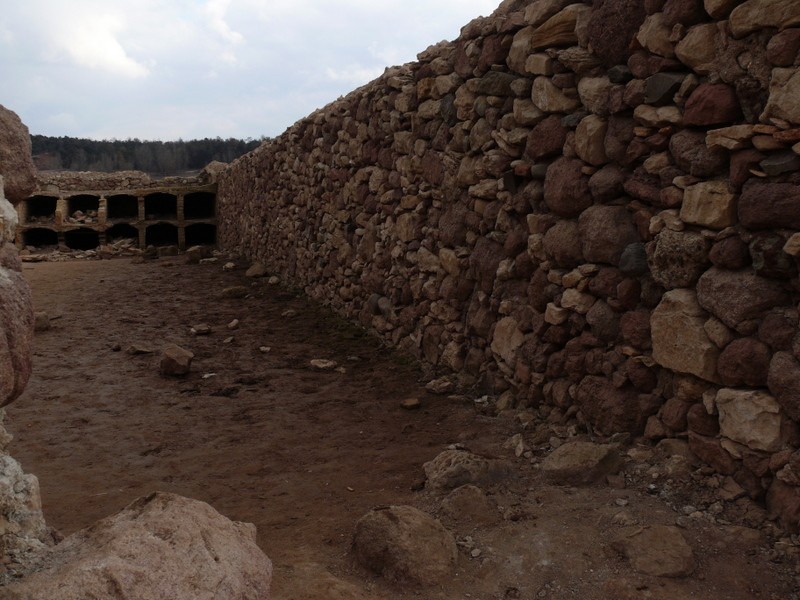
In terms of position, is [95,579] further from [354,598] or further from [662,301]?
[662,301]

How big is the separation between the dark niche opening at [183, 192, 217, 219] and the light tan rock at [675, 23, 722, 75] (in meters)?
18.8

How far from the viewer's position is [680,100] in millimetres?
3082

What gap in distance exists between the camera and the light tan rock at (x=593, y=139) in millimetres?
3602

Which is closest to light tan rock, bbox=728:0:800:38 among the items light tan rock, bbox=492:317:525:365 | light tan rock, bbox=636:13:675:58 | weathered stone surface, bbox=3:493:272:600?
light tan rock, bbox=636:13:675:58

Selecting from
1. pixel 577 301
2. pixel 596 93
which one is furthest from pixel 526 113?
pixel 577 301

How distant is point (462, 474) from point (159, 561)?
192 cm

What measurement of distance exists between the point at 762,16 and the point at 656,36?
563 mm

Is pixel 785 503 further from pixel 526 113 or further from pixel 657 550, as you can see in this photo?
pixel 526 113

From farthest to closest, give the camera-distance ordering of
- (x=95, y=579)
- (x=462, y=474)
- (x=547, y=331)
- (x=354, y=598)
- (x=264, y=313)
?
(x=264, y=313) → (x=547, y=331) → (x=462, y=474) → (x=354, y=598) → (x=95, y=579)

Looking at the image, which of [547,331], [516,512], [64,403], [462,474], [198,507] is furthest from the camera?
[64,403]

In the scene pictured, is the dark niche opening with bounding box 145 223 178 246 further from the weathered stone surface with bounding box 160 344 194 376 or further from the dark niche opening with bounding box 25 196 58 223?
the weathered stone surface with bounding box 160 344 194 376

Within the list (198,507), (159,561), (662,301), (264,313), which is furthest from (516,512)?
(264,313)

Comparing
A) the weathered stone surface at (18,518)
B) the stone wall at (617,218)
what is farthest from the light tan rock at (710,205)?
the weathered stone surface at (18,518)

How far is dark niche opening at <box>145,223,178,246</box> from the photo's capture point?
20547mm
